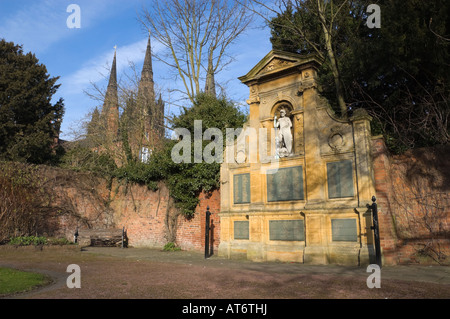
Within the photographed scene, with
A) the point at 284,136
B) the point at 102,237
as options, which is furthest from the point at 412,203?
the point at 102,237

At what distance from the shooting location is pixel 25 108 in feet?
72.1

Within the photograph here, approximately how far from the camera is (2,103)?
69.6 ft

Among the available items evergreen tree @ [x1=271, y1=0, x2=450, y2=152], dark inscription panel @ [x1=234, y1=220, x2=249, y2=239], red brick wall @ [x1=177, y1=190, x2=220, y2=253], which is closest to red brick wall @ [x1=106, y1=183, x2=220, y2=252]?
red brick wall @ [x1=177, y1=190, x2=220, y2=253]

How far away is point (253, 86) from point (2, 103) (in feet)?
57.9

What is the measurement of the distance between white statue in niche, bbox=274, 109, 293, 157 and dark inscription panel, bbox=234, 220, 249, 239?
284cm

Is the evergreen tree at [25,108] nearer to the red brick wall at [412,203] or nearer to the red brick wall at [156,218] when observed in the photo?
the red brick wall at [156,218]

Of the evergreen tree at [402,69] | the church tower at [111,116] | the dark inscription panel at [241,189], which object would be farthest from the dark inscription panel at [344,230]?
the church tower at [111,116]

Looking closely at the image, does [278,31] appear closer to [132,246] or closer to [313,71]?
[313,71]

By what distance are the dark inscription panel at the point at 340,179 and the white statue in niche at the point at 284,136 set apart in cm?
167

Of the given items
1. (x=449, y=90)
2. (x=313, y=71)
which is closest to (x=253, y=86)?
(x=313, y=71)

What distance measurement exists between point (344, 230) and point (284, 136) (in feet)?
12.4

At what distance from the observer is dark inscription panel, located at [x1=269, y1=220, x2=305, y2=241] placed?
1069 cm

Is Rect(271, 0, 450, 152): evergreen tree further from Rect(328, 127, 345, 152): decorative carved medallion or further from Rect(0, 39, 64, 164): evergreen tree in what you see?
Rect(0, 39, 64, 164): evergreen tree

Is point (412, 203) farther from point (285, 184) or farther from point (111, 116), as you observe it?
point (111, 116)
